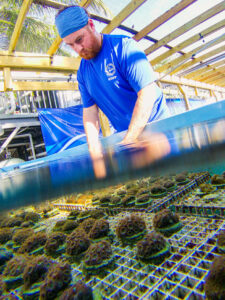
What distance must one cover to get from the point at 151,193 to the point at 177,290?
66 cm

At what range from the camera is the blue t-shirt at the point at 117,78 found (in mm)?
1486

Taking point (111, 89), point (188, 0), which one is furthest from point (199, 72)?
point (111, 89)

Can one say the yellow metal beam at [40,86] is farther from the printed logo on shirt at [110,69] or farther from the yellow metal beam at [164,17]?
the printed logo on shirt at [110,69]

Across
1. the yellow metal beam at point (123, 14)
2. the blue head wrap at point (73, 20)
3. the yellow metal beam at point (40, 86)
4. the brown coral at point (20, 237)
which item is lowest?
the brown coral at point (20, 237)

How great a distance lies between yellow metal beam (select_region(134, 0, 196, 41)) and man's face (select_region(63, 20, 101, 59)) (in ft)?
7.55

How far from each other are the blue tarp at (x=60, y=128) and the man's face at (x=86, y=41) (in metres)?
4.22

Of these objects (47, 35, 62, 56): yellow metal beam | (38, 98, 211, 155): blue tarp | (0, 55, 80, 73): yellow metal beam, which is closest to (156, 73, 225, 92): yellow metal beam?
(38, 98, 211, 155): blue tarp

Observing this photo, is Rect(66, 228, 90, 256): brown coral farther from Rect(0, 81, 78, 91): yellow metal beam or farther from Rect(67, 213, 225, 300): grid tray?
Rect(0, 81, 78, 91): yellow metal beam

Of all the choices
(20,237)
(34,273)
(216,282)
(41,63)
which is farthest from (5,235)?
(41,63)

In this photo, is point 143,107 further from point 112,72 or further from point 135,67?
point 112,72

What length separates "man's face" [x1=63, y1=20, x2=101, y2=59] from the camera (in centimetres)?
156

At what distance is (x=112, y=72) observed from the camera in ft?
5.50

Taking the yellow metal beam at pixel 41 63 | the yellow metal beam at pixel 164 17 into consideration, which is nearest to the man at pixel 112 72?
the yellow metal beam at pixel 41 63

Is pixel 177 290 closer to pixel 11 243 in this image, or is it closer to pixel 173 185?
pixel 173 185
